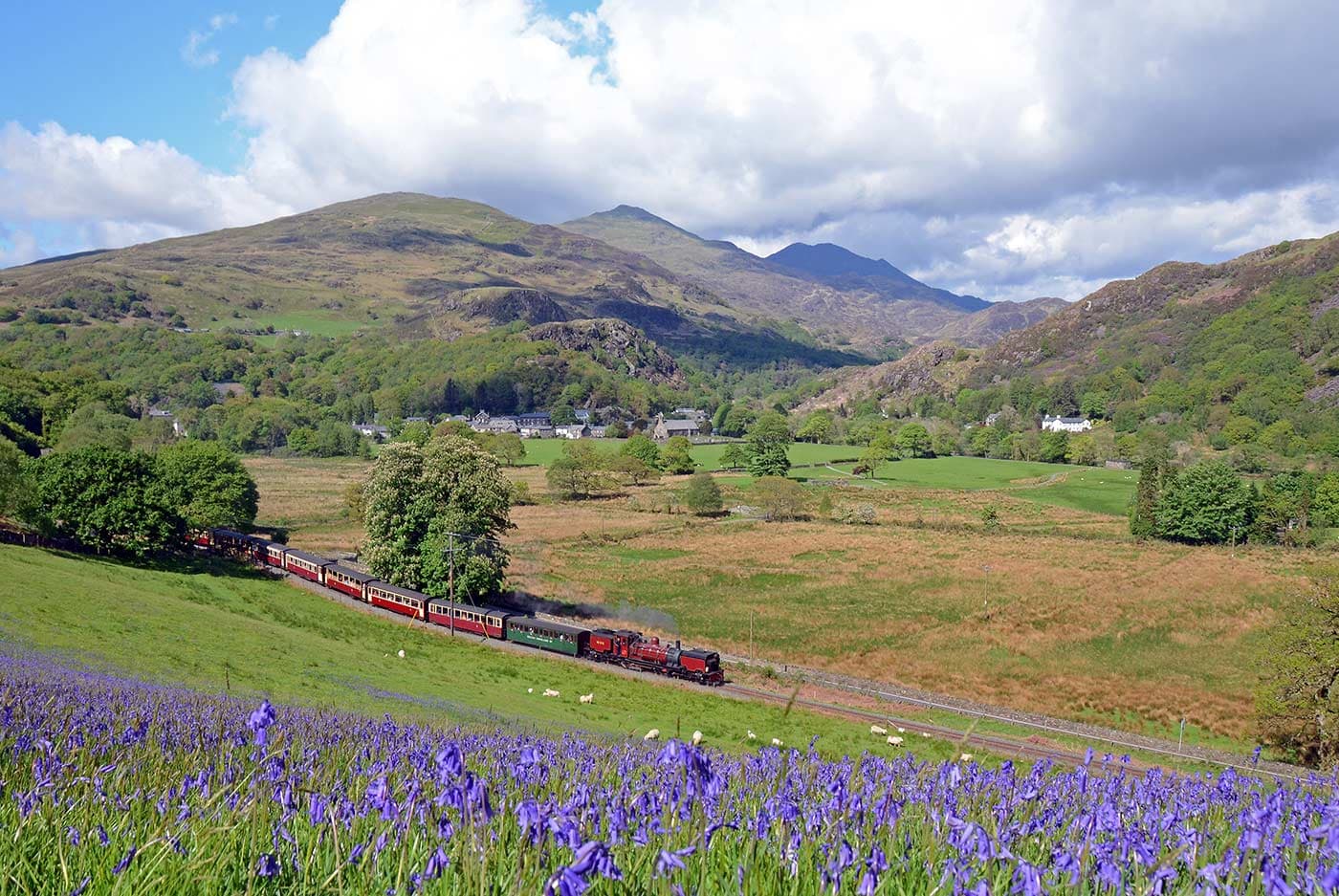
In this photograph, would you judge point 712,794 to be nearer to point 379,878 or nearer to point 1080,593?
point 379,878

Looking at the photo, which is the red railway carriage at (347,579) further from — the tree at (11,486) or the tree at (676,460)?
the tree at (676,460)

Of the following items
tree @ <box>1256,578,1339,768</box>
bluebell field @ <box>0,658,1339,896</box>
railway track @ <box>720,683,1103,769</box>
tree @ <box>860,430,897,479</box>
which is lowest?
railway track @ <box>720,683,1103,769</box>

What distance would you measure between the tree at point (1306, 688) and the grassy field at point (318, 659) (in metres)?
13.9

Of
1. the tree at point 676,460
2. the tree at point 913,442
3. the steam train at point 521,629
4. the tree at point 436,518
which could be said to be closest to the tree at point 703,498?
the tree at point 676,460

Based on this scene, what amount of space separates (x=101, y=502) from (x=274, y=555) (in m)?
12.2

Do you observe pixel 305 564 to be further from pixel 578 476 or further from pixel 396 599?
pixel 578 476

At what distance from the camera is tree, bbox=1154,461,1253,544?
84.2 m

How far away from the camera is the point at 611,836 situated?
144 inches

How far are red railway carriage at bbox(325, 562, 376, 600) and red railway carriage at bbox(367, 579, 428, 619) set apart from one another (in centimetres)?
62

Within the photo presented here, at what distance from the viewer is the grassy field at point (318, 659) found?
2486 centimetres

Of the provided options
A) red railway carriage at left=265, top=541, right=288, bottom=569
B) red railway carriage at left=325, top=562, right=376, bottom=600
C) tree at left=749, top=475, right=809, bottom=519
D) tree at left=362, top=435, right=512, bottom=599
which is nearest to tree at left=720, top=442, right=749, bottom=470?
tree at left=749, top=475, right=809, bottom=519

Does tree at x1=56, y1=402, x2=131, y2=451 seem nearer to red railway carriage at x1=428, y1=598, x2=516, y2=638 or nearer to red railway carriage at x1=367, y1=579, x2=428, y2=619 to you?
red railway carriage at x1=367, y1=579, x2=428, y2=619

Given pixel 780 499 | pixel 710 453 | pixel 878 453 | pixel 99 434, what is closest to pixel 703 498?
pixel 780 499

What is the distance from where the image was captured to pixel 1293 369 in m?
189
